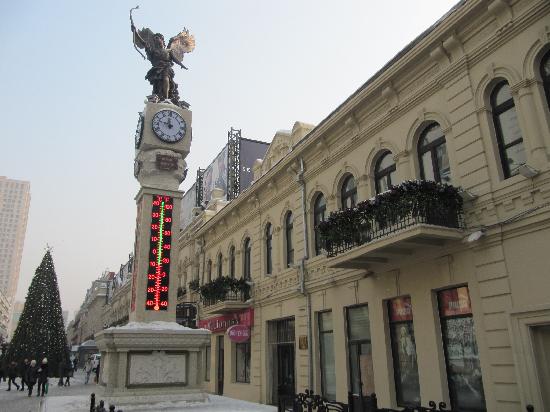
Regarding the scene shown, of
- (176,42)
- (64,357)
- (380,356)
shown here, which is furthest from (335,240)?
(64,357)

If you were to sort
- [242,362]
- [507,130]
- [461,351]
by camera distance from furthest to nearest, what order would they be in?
[242,362]
[461,351]
[507,130]

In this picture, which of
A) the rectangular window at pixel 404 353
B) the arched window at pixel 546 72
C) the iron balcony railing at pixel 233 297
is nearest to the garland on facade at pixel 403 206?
the rectangular window at pixel 404 353

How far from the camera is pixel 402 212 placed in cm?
1114

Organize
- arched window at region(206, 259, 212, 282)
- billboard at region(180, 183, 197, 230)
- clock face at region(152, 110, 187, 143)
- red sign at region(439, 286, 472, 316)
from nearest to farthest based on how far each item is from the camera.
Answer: red sign at region(439, 286, 472, 316)
clock face at region(152, 110, 187, 143)
arched window at region(206, 259, 212, 282)
billboard at region(180, 183, 197, 230)

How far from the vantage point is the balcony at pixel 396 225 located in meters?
10.8

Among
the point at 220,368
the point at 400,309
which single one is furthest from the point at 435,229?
the point at 220,368

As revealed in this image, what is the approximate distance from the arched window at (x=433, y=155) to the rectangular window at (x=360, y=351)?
448cm

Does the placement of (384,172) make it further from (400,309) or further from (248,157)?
(248,157)

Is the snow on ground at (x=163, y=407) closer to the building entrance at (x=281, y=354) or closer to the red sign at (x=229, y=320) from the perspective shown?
the building entrance at (x=281, y=354)

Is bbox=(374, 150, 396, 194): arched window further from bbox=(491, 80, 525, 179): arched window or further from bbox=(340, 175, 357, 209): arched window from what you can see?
bbox=(491, 80, 525, 179): arched window

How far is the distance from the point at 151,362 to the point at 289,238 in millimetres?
7346

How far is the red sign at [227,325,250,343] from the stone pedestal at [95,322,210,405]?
5971mm

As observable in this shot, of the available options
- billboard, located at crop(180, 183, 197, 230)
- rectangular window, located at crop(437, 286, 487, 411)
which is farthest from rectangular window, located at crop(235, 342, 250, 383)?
billboard, located at crop(180, 183, 197, 230)

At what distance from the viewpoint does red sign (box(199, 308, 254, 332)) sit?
21359 mm
